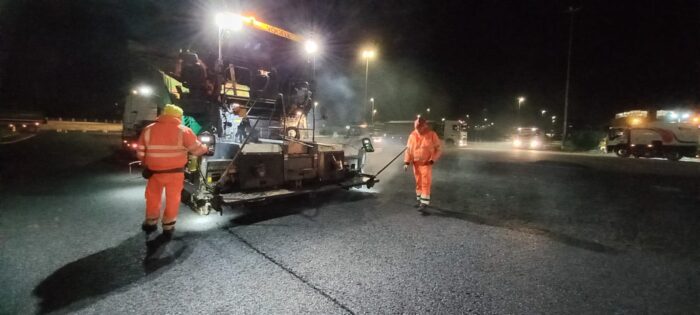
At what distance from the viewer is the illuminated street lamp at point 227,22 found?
5.86m

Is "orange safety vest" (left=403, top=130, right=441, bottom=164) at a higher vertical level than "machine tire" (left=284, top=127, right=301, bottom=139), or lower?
lower

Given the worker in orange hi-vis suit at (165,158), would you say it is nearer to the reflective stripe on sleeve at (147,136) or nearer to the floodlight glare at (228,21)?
the reflective stripe on sleeve at (147,136)

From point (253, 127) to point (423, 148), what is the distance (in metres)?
3.03

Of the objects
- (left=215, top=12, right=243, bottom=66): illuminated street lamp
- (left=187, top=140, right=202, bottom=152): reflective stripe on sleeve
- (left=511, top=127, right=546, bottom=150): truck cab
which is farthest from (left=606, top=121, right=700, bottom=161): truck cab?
(left=187, top=140, right=202, bottom=152): reflective stripe on sleeve

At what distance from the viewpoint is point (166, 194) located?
4.53 metres

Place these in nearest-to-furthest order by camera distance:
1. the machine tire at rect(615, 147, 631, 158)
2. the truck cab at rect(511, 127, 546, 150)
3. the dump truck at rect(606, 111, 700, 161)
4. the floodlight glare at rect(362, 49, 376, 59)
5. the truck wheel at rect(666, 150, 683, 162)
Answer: the dump truck at rect(606, 111, 700, 161) → the truck wheel at rect(666, 150, 683, 162) → the machine tire at rect(615, 147, 631, 158) → the floodlight glare at rect(362, 49, 376, 59) → the truck cab at rect(511, 127, 546, 150)

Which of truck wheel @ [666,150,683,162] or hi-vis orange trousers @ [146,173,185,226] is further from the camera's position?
truck wheel @ [666,150,683,162]

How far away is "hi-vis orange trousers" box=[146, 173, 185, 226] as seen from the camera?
4.43 meters

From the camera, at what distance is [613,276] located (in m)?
3.61

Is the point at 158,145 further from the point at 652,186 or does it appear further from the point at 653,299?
the point at 652,186

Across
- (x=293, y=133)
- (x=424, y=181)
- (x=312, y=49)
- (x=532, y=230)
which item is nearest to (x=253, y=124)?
(x=293, y=133)

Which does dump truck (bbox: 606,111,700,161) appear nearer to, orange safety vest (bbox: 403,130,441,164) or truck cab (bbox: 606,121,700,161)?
truck cab (bbox: 606,121,700,161)

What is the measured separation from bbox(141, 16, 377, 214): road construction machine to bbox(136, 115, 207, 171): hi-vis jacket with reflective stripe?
64 cm

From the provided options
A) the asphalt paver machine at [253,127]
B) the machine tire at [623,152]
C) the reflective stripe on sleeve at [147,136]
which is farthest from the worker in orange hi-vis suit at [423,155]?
the machine tire at [623,152]
